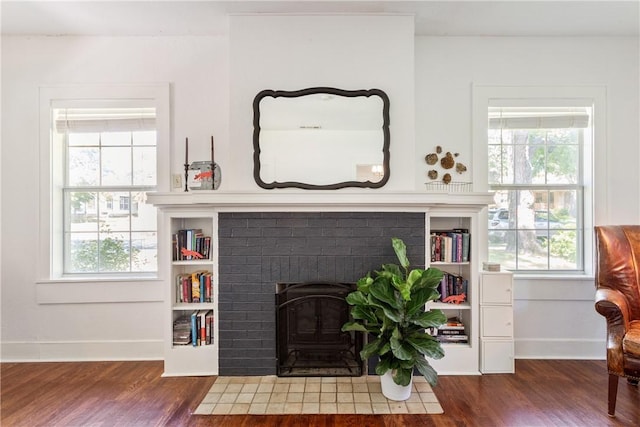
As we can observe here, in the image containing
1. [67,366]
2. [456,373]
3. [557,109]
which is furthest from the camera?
[557,109]

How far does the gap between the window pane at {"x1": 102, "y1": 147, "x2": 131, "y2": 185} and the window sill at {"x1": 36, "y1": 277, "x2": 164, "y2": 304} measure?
2.78 feet

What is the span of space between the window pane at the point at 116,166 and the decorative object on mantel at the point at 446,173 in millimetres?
2564

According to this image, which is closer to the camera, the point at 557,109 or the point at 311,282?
the point at 311,282

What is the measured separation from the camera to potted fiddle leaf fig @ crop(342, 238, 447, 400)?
80.8 inches

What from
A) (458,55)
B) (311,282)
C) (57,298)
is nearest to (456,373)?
(311,282)

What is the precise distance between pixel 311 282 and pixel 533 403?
1602mm

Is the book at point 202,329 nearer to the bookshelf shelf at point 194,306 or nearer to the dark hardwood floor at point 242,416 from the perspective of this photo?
the bookshelf shelf at point 194,306

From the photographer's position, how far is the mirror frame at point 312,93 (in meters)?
2.50

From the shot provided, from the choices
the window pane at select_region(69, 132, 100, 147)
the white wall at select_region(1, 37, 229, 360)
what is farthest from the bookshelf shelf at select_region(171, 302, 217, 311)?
the window pane at select_region(69, 132, 100, 147)

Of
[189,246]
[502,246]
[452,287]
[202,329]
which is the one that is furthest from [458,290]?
[189,246]

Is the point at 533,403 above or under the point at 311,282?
under

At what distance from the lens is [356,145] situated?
8.32 feet

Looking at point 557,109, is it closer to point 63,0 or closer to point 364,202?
point 364,202

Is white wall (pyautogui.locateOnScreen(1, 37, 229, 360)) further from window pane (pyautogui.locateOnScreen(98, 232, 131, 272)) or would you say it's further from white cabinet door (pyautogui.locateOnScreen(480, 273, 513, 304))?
white cabinet door (pyautogui.locateOnScreen(480, 273, 513, 304))
